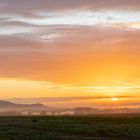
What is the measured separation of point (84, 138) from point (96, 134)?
3.49 m

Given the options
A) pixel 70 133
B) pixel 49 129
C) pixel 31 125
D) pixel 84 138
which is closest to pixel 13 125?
pixel 31 125

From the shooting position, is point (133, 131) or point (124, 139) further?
point (133, 131)

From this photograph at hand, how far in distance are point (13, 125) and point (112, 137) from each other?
13.2 meters

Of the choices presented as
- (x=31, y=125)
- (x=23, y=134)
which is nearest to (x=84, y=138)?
(x=23, y=134)

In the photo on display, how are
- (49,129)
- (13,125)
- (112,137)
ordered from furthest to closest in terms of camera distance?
1. (13,125)
2. (49,129)
3. (112,137)

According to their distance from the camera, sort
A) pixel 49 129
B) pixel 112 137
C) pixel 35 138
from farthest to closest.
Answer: pixel 49 129, pixel 112 137, pixel 35 138

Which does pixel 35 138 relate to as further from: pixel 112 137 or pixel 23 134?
pixel 112 137

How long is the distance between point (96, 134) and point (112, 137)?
2002 mm

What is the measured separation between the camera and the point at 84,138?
44312 mm

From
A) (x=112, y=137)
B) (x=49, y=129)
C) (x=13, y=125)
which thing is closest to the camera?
(x=112, y=137)

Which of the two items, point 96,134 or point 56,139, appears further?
point 96,134

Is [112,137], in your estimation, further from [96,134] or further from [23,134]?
[23,134]

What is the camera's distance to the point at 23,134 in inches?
1779

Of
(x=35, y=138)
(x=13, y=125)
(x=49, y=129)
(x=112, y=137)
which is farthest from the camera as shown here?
(x=13, y=125)
